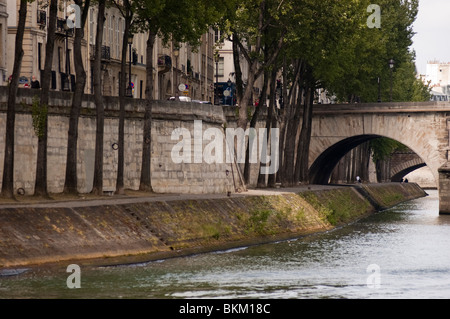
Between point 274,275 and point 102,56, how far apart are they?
138 feet

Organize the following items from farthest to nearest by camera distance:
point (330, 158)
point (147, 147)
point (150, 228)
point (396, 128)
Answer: point (330, 158) < point (396, 128) < point (147, 147) < point (150, 228)

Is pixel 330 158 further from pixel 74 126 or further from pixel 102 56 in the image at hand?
pixel 74 126

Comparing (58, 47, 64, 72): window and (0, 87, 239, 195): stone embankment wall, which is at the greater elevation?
(58, 47, 64, 72): window

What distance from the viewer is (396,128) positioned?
9975 cm

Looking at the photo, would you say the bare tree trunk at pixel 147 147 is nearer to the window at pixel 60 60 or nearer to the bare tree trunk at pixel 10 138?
the bare tree trunk at pixel 10 138

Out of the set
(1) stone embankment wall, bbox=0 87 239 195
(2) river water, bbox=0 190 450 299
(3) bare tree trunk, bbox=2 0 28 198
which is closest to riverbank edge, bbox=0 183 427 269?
(2) river water, bbox=0 190 450 299

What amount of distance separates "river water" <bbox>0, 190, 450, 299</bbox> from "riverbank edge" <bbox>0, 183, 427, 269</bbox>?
3.17ft

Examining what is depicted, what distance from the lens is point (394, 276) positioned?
46.8 m

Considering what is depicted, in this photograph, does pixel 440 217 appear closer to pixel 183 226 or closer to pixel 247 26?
pixel 247 26

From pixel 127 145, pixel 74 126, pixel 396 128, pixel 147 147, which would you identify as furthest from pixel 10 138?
pixel 396 128

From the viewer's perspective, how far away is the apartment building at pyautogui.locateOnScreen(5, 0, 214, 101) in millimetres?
76938

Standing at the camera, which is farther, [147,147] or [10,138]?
[147,147]

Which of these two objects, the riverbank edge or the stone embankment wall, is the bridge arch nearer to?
the riverbank edge

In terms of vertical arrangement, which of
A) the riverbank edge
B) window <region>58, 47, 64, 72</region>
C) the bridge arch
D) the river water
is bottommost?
the river water
